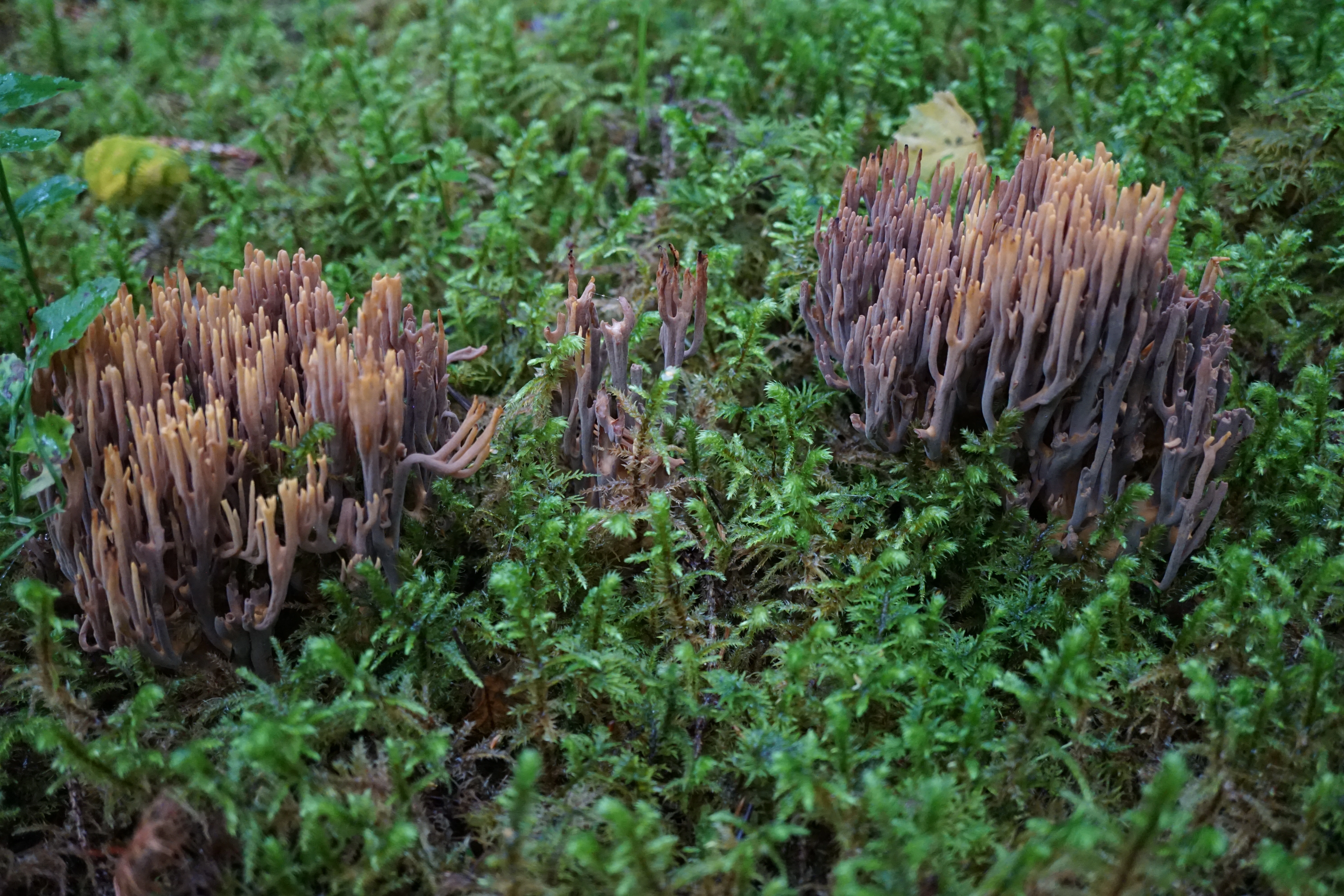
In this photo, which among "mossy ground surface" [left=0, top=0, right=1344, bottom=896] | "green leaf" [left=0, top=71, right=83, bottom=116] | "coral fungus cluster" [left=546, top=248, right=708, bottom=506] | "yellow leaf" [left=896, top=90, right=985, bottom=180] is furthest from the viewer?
"yellow leaf" [left=896, top=90, right=985, bottom=180]

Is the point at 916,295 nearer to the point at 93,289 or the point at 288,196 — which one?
the point at 93,289

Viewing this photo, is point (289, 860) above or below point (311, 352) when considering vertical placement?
below

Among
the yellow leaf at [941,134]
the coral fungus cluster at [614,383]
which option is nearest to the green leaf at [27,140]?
the coral fungus cluster at [614,383]

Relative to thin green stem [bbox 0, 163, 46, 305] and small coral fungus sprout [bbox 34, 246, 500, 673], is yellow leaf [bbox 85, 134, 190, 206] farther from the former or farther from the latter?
small coral fungus sprout [bbox 34, 246, 500, 673]

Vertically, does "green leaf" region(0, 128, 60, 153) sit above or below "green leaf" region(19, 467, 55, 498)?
above

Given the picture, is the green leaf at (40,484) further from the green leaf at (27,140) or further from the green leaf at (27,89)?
the green leaf at (27,89)

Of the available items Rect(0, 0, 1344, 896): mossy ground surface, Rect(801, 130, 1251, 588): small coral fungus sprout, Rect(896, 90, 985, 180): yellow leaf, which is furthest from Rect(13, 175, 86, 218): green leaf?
Rect(896, 90, 985, 180): yellow leaf

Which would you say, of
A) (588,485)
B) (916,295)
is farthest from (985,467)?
(588,485)
